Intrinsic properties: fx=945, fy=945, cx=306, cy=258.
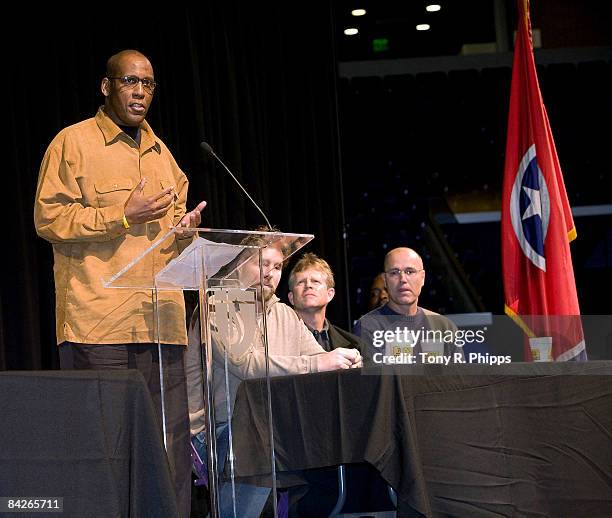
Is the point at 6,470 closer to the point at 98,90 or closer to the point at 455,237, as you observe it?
the point at 98,90

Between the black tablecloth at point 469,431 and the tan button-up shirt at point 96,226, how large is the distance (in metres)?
0.44

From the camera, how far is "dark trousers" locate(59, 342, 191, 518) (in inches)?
85.8

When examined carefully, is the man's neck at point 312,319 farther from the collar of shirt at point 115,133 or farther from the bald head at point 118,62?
the bald head at point 118,62

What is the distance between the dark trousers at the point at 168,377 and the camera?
2.18 metres

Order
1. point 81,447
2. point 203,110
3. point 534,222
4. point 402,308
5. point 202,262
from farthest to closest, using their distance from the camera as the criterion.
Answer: point 203,110 < point 534,222 < point 402,308 < point 202,262 < point 81,447

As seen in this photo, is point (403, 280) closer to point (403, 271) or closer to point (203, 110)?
point (403, 271)

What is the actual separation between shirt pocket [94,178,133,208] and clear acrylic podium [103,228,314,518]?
63 centimetres

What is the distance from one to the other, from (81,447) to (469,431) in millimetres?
1114

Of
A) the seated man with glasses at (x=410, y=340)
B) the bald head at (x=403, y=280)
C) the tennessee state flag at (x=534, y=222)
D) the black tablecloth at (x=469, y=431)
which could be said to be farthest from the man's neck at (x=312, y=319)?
the black tablecloth at (x=469, y=431)

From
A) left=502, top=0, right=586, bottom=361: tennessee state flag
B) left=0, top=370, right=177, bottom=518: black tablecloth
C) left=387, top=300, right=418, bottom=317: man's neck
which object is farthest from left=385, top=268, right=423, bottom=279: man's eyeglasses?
left=0, top=370, right=177, bottom=518: black tablecloth

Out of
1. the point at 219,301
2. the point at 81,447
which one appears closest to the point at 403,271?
the point at 219,301

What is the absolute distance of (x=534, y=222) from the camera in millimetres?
4168

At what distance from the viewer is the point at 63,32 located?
4449 mm

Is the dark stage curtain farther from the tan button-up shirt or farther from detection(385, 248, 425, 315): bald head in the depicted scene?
the tan button-up shirt
